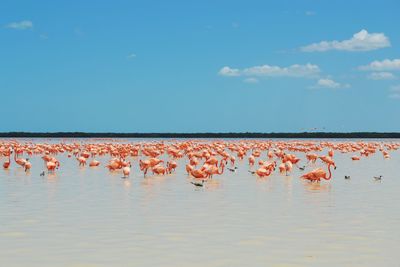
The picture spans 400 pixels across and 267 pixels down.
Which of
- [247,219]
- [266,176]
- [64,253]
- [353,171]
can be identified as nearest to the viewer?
[64,253]

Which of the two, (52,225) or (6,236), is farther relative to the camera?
(52,225)

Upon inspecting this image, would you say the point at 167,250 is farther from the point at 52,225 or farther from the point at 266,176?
the point at 266,176

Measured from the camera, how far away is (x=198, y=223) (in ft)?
43.3

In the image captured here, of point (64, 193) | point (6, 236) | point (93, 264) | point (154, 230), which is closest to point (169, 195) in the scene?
point (64, 193)

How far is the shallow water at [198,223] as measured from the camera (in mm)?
9992

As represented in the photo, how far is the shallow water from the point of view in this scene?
9992 millimetres

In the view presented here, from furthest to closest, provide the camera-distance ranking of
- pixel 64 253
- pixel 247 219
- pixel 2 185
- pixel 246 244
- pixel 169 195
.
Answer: pixel 2 185
pixel 169 195
pixel 247 219
pixel 246 244
pixel 64 253

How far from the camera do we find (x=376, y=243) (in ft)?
36.4

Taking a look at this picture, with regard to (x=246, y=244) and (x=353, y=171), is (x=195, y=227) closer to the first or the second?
(x=246, y=244)

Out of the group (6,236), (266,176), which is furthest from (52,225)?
(266,176)

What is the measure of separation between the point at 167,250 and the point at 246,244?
133cm

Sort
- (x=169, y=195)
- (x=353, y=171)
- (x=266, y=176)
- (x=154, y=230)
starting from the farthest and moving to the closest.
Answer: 1. (x=353, y=171)
2. (x=266, y=176)
3. (x=169, y=195)
4. (x=154, y=230)

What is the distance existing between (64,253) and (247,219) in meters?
4.62

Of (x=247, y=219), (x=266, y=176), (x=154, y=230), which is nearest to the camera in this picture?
(x=154, y=230)
